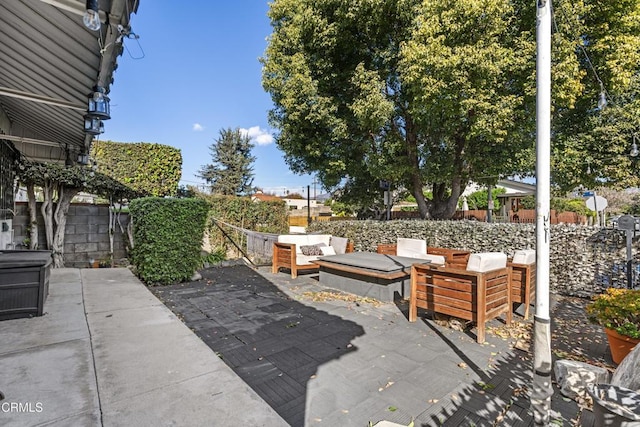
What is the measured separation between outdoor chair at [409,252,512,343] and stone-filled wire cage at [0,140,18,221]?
6.34 metres

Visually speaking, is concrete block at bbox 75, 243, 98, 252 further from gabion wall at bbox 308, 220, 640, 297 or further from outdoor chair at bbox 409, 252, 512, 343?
gabion wall at bbox 308, 220, 640, 297

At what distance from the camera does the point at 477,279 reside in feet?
11.2

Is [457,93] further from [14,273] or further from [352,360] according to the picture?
[14,273]

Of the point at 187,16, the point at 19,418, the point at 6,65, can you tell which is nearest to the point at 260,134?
the point at 187,16

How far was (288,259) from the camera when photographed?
7.00m

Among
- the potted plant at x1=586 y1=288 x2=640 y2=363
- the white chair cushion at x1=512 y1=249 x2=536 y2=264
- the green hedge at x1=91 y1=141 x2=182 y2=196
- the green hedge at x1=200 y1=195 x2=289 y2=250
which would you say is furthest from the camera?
the green hedge at x1=91 y1=141 x2=182 y2=196

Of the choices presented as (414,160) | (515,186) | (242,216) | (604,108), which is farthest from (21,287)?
(515,186)

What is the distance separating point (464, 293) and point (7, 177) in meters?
7.29

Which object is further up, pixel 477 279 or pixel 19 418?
pixel 477 279

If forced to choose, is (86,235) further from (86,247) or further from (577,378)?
(577,378)

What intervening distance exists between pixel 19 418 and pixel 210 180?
21255 millimetres

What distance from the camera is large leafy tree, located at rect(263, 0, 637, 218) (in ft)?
20.9

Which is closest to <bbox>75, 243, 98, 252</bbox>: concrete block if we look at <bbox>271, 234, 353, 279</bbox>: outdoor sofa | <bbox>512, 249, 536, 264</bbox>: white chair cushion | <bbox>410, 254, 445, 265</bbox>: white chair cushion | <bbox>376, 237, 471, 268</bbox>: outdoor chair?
<bbox>271, 234, 353, 279</bbox>: outdoor sofa

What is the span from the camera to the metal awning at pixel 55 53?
198 cm
